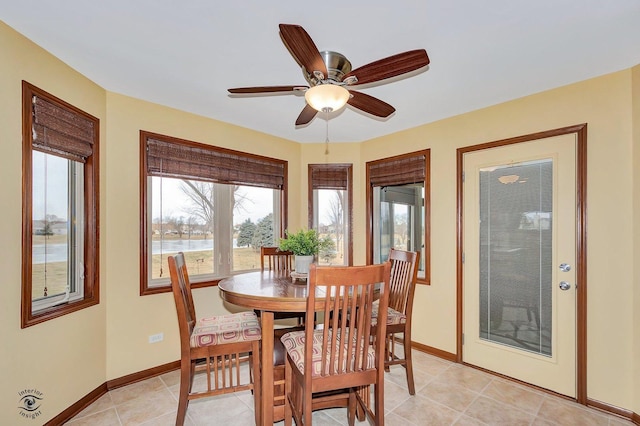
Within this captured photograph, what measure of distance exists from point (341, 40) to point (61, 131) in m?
2.03

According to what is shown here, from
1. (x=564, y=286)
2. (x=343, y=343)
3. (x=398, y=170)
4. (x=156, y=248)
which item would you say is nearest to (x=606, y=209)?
Result: (x=564, y=286)

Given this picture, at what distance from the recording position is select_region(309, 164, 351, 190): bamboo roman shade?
4.18 meters

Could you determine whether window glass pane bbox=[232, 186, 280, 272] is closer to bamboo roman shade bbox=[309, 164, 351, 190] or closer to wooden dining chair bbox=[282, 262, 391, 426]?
bamboo roman shade bbox=[309, 164, 351, 190]

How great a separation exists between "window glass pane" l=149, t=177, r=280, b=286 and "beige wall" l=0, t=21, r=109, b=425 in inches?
32.9

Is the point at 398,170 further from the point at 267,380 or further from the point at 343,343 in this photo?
the point at 267,380

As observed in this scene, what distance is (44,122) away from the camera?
2.04 metres

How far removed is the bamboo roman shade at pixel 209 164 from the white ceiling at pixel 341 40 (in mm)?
480

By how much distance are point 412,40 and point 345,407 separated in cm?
259

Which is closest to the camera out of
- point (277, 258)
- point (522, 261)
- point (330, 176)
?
point (522, 261)

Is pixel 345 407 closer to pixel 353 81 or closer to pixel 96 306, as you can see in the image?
pixel 96 306

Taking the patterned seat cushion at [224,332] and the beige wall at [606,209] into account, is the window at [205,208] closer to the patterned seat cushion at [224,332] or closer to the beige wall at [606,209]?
the patterned seat cushion at [224,332]

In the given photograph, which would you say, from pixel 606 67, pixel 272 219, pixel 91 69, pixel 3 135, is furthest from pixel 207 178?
pixel 606 67

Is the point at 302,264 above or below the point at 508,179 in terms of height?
below

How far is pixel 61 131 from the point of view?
2.17 m
